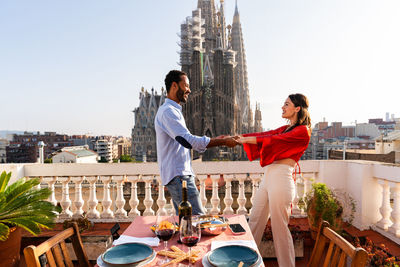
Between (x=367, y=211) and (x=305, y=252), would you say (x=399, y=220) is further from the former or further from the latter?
(x=305, y=252)

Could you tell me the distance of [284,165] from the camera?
2705 mm

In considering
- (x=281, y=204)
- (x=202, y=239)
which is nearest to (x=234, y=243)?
(x=202, y=239)

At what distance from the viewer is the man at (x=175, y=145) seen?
8.02 ft

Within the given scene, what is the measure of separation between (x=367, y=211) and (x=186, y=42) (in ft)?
190

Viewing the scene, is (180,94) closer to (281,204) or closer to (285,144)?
(285,144)

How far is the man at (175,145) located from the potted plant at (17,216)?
1569 millimetres

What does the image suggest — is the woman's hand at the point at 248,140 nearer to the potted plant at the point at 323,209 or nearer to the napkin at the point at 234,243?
the napkin at the point at 234,243

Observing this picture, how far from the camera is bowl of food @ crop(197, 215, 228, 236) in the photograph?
199 cm

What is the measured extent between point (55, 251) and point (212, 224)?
1087mm

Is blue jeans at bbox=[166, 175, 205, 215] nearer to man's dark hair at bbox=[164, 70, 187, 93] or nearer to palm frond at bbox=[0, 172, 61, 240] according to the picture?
man's dark hair at bbox=[164, 70, 187, 93]

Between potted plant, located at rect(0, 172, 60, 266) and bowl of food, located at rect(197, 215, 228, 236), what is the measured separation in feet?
6.46

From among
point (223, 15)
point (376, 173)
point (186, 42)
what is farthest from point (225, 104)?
point (376, 173)

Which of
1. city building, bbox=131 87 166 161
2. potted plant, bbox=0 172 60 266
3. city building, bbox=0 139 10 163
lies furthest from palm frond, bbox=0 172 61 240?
city building, bbox=0 139 10 163

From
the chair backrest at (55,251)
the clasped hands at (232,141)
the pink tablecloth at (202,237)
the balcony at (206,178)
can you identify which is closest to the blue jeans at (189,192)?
the pink tablecloth at (202,237)
